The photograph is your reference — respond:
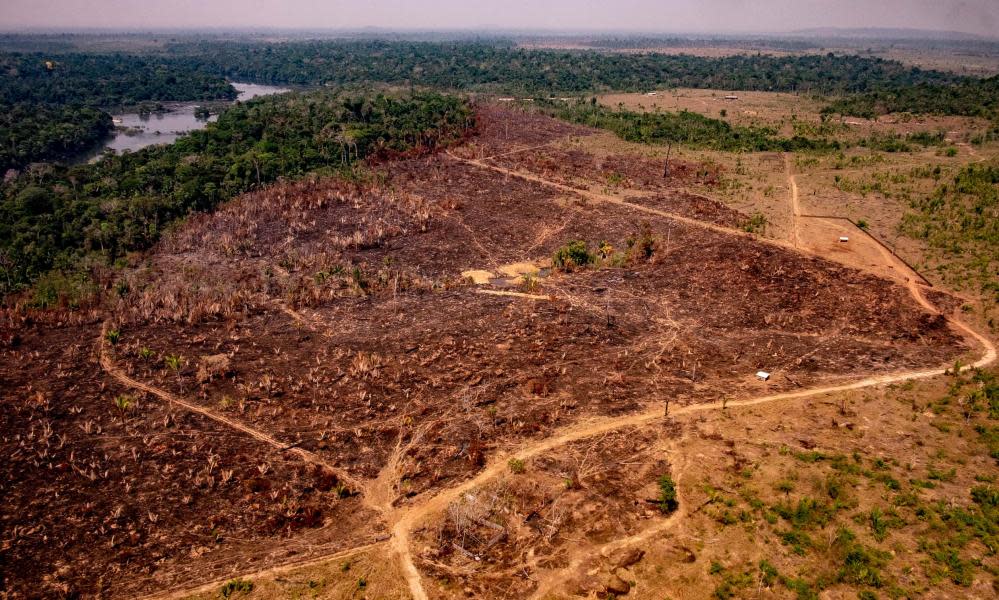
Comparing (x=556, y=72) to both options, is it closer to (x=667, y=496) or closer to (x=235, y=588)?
(x=667, y=496)

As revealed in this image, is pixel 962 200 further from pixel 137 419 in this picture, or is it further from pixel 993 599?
pixel 137 419

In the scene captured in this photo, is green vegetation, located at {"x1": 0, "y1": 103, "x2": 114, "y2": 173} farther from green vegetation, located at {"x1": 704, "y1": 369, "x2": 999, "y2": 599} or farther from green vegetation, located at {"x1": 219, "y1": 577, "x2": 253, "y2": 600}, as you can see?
green vegetation, located at {"x1": 704, "y1": 369, "x2": 999, "y2": 599}

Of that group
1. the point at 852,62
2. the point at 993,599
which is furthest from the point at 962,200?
the point at 852,62

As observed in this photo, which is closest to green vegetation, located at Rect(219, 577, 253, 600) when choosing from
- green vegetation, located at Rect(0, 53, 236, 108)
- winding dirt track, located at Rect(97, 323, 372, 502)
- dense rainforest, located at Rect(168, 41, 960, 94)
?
winding dirt track, located at Rect(97, 323, 372, 502)

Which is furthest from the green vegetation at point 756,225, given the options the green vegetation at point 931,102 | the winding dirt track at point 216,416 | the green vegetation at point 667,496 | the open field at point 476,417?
the green vegetation at point 931,102

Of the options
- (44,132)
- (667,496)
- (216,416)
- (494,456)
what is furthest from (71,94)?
(667,496)
